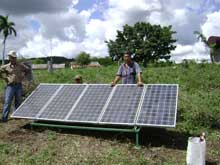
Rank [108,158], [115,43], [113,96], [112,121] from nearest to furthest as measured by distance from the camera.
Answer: [108,158] → [112,121] → [113,96] → [115,43]

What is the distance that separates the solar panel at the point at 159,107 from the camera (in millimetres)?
8133

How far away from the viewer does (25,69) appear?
1071 centimetres

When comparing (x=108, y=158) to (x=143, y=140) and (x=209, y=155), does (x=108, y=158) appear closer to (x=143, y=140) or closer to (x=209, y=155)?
(x=143, y=140)

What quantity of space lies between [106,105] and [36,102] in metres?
2.06

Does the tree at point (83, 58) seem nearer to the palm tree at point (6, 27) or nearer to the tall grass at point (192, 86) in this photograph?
the palm tree at point (6, 27)

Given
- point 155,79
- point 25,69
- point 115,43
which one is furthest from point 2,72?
point 115,43

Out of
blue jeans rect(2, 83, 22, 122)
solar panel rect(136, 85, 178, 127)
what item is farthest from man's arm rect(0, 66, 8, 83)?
solar panel rect(136, 85, 178, 127)

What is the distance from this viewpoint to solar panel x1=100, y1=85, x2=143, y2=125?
8516mm

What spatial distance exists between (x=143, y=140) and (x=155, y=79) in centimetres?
934

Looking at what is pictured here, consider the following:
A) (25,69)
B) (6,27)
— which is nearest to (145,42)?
(6,27)

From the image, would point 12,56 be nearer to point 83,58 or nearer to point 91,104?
point 91,104

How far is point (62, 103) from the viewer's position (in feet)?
32.2

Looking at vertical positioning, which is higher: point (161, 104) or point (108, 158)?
point (161, 104)

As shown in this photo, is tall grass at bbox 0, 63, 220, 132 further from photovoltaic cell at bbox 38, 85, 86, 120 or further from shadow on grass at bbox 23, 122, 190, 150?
photovoltaic cell at bbox 38, 85, 86, 120
